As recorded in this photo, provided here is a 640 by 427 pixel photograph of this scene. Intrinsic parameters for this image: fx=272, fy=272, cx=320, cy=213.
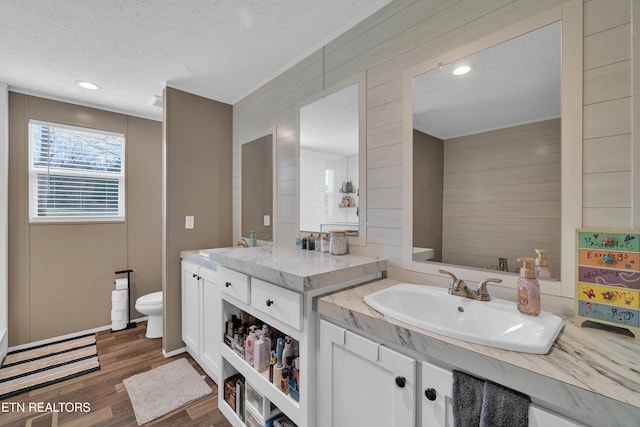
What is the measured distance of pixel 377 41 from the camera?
1.53m

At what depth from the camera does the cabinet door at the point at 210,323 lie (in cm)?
192

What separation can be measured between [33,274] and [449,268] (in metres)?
3.66

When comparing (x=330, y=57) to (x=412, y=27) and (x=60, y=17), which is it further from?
(x=60, y=17)

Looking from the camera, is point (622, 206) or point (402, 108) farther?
point (402, 108)

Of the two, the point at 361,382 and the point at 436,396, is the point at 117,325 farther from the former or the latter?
the point at 436,396

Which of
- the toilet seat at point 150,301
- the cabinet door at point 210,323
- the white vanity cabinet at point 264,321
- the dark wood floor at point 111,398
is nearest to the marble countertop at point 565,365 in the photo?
the white vanity cabinet at point 264,321

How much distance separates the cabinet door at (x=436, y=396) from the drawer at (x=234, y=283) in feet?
3.13

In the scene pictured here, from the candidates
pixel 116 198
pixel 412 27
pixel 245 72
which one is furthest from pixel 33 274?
pixel 412 27

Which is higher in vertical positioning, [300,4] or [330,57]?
[300,4]

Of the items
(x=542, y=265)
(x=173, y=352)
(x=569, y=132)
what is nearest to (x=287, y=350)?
(x=542, y=265)

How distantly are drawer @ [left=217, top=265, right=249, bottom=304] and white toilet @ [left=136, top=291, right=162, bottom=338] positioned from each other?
1460mm

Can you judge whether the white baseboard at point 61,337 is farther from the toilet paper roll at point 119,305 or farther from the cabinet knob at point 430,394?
the cabinet knob at point 430,394

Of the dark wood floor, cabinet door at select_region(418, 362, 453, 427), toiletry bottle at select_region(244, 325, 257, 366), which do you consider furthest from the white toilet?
cabinet door at select_region(418, 362, 453, 427)

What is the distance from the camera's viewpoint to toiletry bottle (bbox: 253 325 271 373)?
1448 mm
